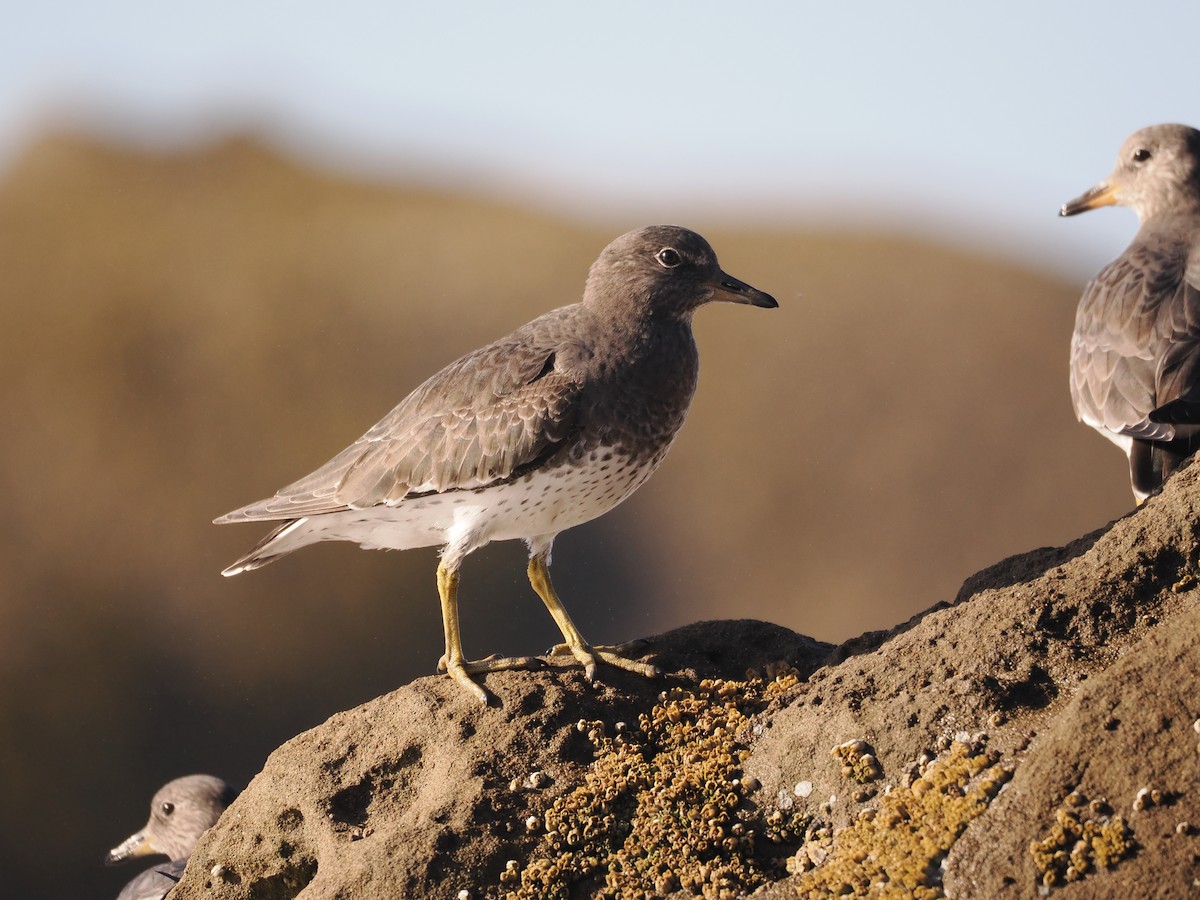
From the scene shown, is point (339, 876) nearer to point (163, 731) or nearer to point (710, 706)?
point (710, 706)

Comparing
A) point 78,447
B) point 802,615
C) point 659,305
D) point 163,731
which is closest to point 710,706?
point 659,305

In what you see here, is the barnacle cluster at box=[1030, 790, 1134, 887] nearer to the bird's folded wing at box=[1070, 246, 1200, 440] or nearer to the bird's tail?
the bird's folded wing at box=[1070, 246, 1200, 440]

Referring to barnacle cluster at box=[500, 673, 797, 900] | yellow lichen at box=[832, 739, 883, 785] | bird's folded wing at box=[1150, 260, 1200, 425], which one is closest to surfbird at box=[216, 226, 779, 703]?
barnacle cluster at box=[500, 673, 797, 900]

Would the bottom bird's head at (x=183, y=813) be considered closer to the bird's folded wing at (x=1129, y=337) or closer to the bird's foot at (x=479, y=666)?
the bird's foot at (x=479, y=666)

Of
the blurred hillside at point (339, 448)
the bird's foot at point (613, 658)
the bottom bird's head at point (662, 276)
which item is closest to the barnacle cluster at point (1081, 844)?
the bird's foot at point (613, 658)

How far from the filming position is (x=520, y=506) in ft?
25.7

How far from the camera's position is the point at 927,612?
265 inches

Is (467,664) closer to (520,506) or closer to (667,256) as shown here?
(520,506)

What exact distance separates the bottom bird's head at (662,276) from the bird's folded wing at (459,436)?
591 millimetres

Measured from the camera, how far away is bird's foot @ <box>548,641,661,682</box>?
7117mm

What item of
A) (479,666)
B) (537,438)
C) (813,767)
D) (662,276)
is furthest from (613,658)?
(662,276)

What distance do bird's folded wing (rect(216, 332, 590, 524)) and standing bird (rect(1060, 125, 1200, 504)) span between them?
3.25 m

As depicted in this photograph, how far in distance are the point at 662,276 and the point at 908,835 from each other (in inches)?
165

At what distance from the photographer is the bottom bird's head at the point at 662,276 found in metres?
8.41
